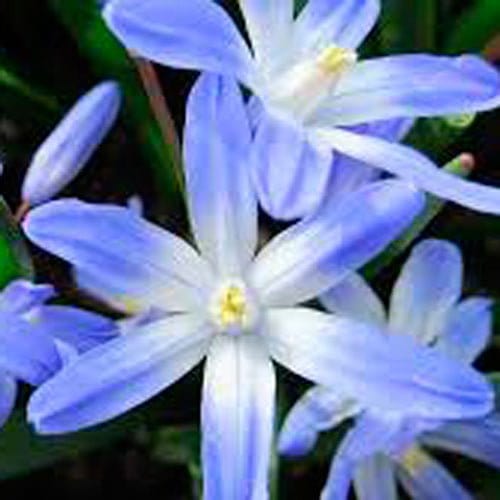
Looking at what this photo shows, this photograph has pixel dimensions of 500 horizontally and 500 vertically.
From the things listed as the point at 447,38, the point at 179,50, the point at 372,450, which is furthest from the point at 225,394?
the point at 447,38

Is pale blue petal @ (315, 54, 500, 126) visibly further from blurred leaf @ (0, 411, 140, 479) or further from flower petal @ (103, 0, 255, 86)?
blurred leaf @ (0, 411, 140, 479)

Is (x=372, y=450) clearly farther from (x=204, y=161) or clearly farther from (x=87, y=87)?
(x=87, y=87)

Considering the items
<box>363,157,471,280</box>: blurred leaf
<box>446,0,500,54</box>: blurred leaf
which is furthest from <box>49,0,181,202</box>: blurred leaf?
<box>446,0,500,54</box>: blurred leaf

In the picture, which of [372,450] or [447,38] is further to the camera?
[447,38]

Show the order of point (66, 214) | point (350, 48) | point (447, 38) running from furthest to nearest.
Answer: point (447, 38), point (350, 48), point (66, 214)

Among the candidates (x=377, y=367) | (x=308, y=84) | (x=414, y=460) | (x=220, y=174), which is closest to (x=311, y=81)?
(x=308, y=84)

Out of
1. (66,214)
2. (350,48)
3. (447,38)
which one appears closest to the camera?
(66,214)

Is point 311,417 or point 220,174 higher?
point 220,174

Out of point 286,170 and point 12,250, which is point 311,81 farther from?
point 12,250
